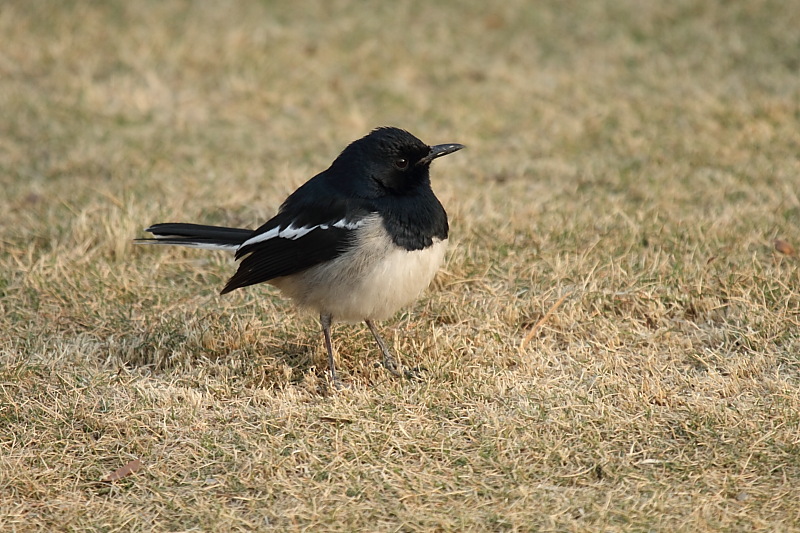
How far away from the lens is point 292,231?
15.8ft

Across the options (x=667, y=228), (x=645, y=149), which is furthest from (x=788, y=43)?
(x=667, y=228)

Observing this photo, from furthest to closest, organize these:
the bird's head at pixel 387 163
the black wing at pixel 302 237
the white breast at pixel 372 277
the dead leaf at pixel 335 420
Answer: the bird's head at pixel 387 163 → the black wing at pixel 302 237 → the white breast at pixel 372 277 → the dead leaf at pixel 335 420

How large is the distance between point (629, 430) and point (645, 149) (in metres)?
3.92

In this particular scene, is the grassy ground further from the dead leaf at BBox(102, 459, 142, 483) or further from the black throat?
the black throat

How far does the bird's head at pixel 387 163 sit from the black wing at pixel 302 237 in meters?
0.13

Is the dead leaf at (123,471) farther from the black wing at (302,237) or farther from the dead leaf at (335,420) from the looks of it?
the black wing at (302,237)

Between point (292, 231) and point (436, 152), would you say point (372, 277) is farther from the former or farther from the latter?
point (436, 152)

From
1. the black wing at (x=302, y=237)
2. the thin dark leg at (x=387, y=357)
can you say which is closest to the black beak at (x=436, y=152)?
the black wing at (x=302, y=237)

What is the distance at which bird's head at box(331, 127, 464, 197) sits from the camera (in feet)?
15.6

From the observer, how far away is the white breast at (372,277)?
14.8 ft

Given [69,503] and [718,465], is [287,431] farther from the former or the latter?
[718,465]

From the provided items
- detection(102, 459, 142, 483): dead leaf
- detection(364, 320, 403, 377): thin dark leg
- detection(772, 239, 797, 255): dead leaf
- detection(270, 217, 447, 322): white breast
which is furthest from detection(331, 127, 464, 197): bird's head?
detection(772, 239, 797, 255): dead leaf

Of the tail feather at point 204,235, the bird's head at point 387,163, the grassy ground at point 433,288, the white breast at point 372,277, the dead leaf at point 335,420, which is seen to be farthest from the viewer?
the tail feather at point 204,235

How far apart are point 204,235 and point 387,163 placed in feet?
3.53
